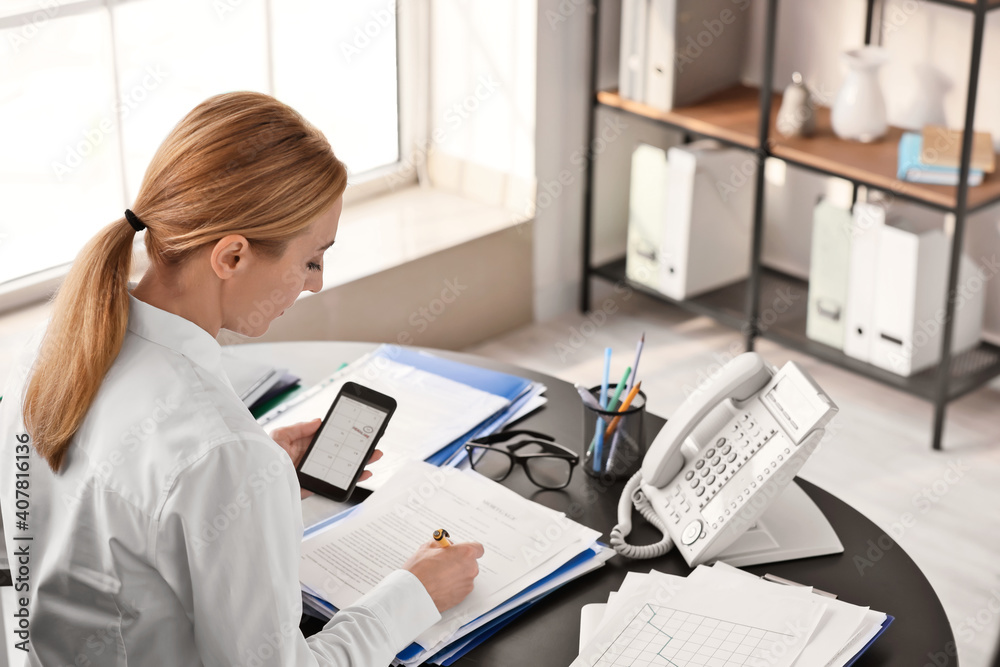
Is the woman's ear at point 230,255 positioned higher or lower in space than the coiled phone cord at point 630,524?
higher

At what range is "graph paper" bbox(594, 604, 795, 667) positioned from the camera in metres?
1.21

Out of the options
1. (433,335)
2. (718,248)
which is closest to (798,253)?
(718,248)

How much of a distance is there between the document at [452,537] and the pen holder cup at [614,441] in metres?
0.14

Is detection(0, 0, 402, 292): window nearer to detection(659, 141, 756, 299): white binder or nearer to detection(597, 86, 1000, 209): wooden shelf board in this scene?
detection(597, 86, 1000, 209): wooden shelf board

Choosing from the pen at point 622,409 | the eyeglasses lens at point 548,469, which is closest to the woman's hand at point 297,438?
the eyeglasses lens at point 548,469

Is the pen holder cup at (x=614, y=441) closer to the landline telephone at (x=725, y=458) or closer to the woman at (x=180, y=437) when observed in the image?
the landline telephone at (x=725, y=458)

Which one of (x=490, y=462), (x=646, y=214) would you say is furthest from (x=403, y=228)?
(x=490, y=462)

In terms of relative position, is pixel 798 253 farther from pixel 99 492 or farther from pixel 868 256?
pixel 99 492

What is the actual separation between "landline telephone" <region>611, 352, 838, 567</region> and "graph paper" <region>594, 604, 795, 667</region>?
14 centimetres

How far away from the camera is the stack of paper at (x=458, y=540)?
1303 millimetres

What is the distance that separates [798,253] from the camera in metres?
3.59

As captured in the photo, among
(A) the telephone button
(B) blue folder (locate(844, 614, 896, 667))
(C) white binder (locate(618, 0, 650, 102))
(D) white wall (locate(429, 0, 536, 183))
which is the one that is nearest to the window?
(D) white wall (locate(429, 0, 536, 183))

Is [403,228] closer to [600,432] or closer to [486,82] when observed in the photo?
[486,82]

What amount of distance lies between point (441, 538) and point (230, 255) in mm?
455
